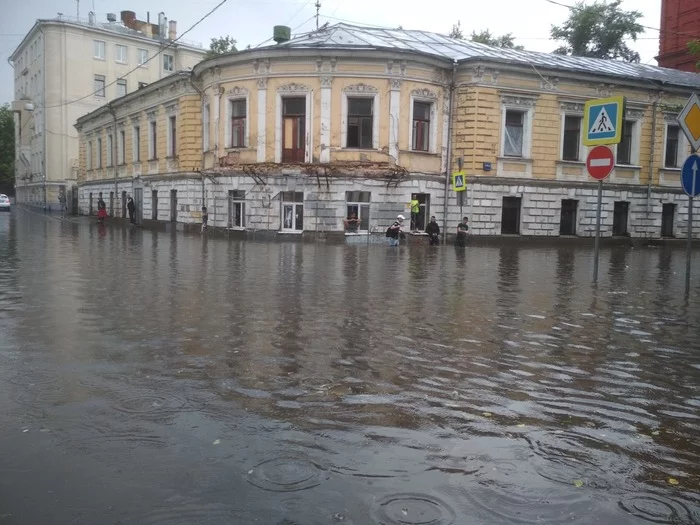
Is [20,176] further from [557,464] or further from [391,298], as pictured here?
[557,464]

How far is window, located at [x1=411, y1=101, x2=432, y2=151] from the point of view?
28953mm

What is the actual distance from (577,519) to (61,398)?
3470 millimetres

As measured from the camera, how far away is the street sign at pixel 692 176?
35.0ft

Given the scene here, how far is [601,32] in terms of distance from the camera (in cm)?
4888

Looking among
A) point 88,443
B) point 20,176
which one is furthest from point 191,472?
point 20,176

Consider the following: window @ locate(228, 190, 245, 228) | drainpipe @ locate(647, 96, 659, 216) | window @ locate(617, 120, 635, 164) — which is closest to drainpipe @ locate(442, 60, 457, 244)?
window @ locate(617, 120, 635, 164)

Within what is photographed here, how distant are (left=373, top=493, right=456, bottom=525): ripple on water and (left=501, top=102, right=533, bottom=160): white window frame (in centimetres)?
2831

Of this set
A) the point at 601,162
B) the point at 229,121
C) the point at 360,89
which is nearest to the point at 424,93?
the point at 360,89

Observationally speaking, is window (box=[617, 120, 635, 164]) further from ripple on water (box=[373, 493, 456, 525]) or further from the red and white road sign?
ripple on water (box=[373, 493, 456, 525])

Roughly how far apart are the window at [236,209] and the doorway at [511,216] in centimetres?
1262

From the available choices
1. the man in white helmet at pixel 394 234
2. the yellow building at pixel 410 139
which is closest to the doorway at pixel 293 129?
the yellow building at pixel 410 139

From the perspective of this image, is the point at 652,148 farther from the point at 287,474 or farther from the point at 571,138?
the point at 287,474

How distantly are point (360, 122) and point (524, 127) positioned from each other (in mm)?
8239

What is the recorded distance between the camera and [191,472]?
324cm
